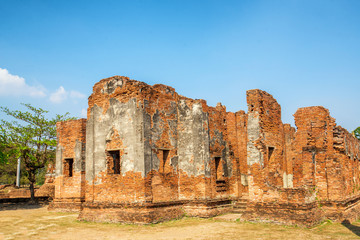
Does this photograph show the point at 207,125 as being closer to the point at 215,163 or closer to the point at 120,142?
the point at 215,163

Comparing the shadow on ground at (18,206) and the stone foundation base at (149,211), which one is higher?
the stone foundation base at (149,211)

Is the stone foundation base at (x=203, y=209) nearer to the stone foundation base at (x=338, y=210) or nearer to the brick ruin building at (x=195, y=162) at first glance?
the brick ruin building at (x=195, y=162)

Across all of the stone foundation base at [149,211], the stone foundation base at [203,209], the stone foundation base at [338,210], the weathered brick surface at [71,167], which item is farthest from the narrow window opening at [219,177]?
the weathered brick surface at [71,167]

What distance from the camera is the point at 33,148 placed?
19.9 metres

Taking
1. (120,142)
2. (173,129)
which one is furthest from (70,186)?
(173,129)

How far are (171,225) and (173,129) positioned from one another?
147 inches

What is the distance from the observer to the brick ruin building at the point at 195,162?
10.9 m

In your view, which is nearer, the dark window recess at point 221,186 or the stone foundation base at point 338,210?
the stone foundation base at point 338,210

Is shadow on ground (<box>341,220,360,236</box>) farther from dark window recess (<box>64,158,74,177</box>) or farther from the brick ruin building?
dark window recess (<box>64,158,74,177</box>)

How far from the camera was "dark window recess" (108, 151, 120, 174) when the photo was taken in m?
12.2

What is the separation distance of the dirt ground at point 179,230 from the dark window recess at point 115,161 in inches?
82.0

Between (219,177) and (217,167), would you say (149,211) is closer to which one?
Answer: (219,177)

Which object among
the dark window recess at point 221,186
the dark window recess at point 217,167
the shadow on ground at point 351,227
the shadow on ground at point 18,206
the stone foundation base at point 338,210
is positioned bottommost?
the shadow on ground at point 18,206

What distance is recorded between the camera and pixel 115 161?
12.4 m
